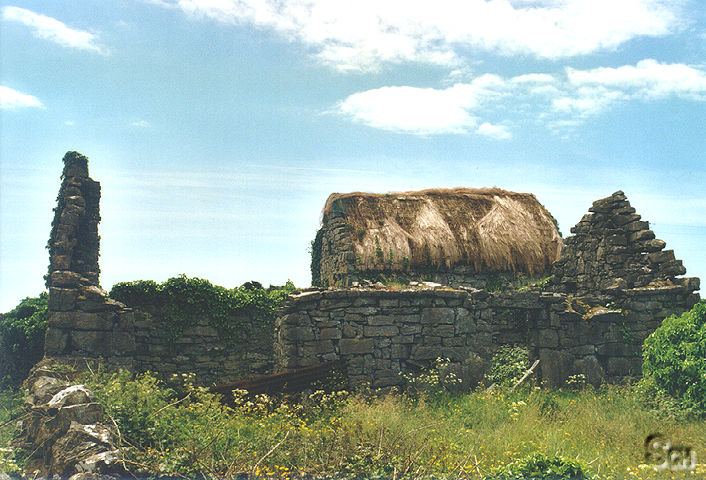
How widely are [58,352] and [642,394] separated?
34.6 ft

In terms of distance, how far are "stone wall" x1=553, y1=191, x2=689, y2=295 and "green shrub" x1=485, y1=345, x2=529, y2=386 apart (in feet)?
9.64

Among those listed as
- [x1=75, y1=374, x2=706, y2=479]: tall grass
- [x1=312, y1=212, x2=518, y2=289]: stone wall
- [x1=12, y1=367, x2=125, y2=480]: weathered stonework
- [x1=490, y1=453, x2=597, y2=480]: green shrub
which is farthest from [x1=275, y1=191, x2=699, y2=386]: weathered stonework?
[x1=490, y1=453, x2=597, y2=480]: green shrub

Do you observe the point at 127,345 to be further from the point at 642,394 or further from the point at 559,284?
the point at 559,284

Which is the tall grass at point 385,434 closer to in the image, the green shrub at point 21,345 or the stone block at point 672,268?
the stone block at point 672,268

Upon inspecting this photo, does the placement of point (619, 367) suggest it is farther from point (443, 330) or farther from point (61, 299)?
point (61, 299)

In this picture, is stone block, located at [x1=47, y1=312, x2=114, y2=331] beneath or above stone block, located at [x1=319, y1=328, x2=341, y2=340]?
above

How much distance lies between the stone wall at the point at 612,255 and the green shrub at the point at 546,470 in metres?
7.94

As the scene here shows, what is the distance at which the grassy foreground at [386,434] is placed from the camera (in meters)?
6.55

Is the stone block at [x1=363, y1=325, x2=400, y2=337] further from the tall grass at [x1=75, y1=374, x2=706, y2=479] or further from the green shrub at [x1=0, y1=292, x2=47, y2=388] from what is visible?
the green shrub at [x1=0, y1=292, x2=47, y2=388]

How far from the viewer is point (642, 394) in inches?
397

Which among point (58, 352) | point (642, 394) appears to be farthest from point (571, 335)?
point (58, 352)

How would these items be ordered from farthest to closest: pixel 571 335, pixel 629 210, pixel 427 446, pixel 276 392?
pixel 629 210
pixel 571 335
pixel 276 392
pixel 427 446

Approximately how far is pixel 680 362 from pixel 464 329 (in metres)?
3.77

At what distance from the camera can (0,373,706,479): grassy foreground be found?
21.5 feet
